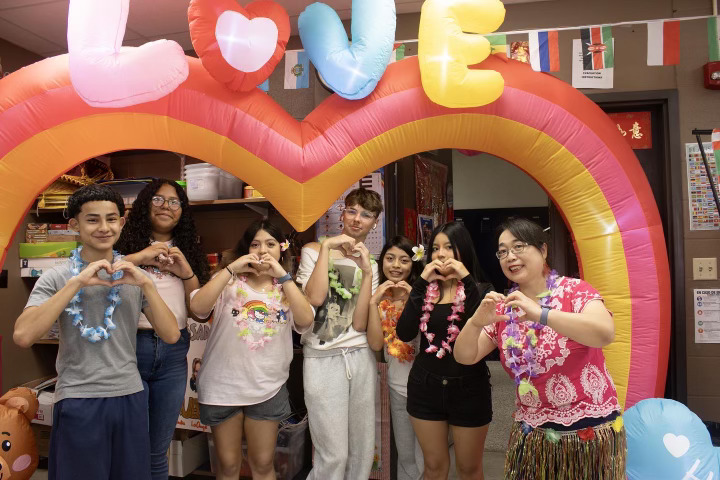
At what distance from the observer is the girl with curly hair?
2.09m

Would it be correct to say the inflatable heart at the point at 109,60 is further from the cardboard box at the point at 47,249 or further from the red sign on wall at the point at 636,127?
the red sign on wall at the point at 636,127

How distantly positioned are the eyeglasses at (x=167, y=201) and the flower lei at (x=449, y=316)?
113cm

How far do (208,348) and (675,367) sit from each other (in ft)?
7.76

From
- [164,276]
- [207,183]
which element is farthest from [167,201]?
[207,183]

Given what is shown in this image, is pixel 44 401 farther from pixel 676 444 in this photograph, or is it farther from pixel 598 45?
pixel 598 45

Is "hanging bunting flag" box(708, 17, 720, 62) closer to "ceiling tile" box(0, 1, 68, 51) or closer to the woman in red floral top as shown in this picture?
the woman in red floral top

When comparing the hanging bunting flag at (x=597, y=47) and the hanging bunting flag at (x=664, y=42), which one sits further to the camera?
the hanging bunting flag at (x=597, y=47)

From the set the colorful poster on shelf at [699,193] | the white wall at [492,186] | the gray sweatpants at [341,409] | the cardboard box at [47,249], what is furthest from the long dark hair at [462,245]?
the white wall at [492,186]

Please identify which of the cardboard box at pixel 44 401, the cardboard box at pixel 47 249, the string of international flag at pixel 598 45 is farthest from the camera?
the cardboard box at pixel 47 249

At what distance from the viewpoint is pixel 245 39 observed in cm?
201

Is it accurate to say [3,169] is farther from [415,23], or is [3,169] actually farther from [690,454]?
[690,454]

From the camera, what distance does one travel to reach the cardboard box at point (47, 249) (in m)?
3.33

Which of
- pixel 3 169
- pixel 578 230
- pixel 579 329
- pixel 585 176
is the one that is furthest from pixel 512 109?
pixel 3 169

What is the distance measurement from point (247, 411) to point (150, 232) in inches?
34.1
